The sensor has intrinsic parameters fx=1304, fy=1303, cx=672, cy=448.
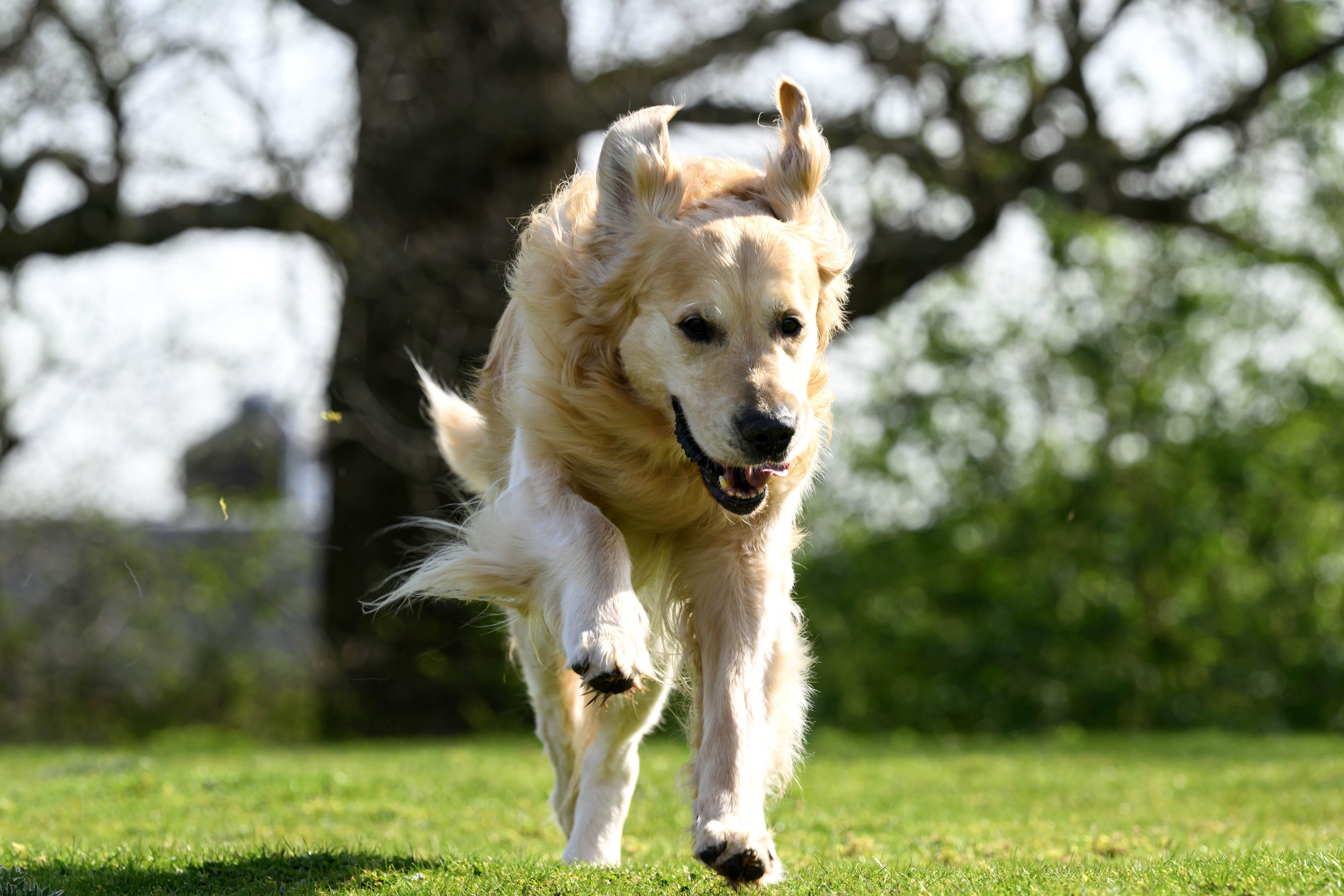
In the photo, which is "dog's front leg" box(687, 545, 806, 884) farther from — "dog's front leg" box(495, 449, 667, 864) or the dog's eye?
the dog's eye

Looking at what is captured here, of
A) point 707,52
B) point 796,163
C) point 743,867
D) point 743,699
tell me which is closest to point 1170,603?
point 707,52

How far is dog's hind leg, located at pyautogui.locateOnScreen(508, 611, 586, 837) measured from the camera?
16.1 ft

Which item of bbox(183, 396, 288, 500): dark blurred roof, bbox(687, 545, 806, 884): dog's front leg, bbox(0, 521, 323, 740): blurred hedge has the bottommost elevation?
bbox(0, 521, 323, 740): blurred hedge

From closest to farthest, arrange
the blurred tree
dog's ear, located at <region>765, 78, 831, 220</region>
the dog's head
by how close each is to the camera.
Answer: the dog's head, dog's ear, located at <region>765, 78, 831, 220</region>, the blurred tree

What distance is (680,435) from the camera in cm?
384

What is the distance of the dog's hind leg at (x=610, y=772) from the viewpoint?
458cm

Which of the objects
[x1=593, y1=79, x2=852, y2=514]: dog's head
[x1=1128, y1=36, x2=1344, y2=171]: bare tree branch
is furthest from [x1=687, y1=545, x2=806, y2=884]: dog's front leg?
[x1=1128, y1=36, x2=1344, y2=171]: bare tree branch

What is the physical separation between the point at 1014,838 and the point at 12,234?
31.2ft

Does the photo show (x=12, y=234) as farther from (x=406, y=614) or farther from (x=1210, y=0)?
(x=1210, y=0)

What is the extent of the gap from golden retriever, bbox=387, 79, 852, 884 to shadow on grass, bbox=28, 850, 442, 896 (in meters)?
0.82

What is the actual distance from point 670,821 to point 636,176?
3345 mm

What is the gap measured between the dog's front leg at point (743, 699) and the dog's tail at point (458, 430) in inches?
67.8

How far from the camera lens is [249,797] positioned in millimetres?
6332

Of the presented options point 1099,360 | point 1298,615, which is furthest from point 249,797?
point 1298,615
